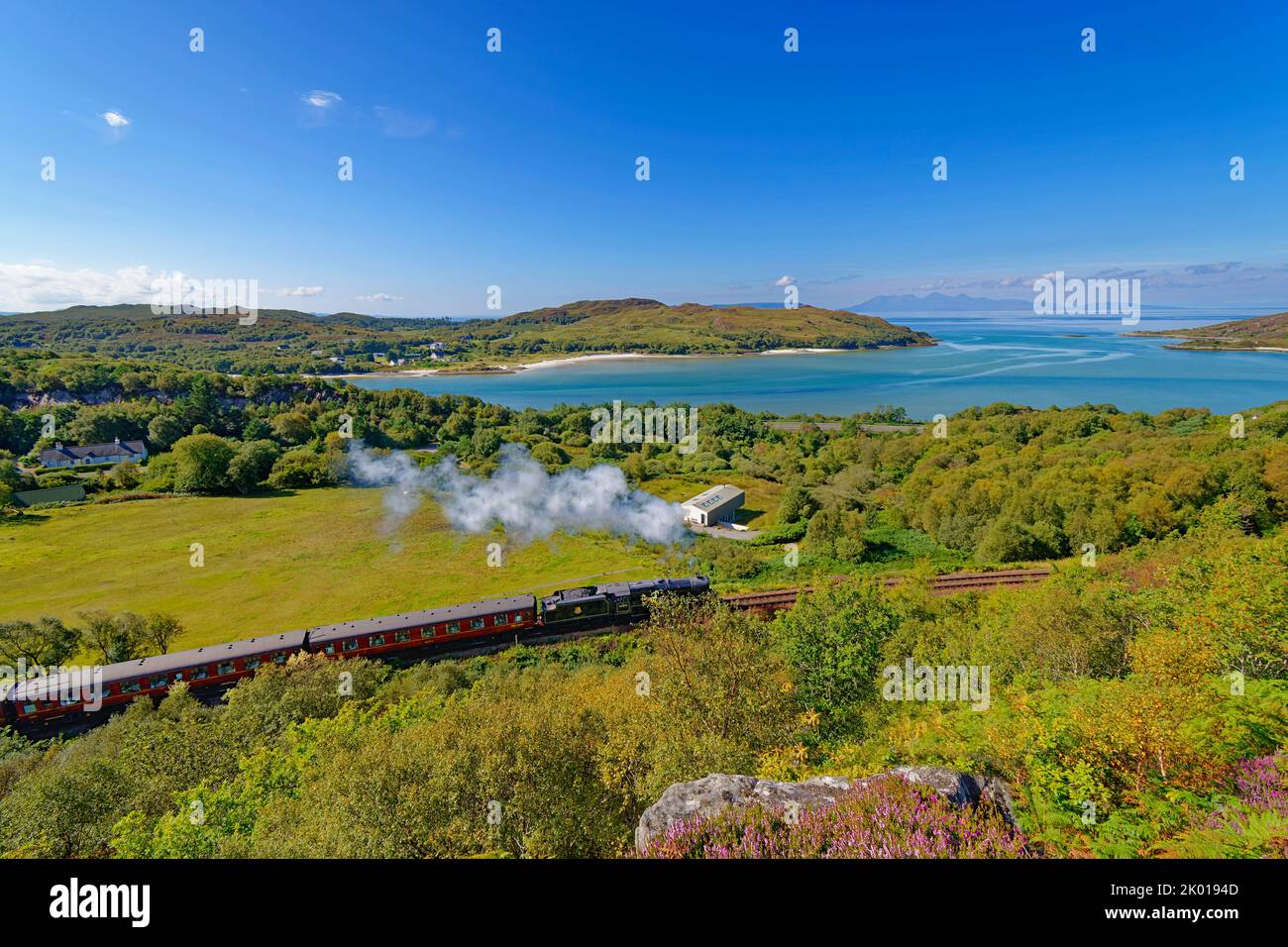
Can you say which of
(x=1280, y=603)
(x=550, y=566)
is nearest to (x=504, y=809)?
(x=1280, y=603)

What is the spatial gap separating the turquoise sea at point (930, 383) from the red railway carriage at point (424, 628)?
9304cm

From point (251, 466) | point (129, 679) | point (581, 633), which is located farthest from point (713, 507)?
point (251, 466)

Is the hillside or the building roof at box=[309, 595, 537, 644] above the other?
the hillside

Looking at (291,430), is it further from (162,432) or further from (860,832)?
(860,832)

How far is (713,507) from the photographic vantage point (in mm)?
47750

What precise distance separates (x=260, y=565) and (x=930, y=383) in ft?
499

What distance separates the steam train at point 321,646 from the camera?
22281 millimetres

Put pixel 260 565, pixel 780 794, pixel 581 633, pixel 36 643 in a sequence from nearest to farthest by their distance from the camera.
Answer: pixel 780 794 → pixel 36 643 → pixel 581 633 → pixel 260 565

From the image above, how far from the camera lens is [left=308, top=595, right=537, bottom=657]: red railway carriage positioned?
2600 centimetres

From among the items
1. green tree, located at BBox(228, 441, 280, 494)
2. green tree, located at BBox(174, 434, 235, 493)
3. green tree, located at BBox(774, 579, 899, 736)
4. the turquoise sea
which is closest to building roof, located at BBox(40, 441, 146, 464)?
green tree, located at BBox(174, 434, 235, 493)

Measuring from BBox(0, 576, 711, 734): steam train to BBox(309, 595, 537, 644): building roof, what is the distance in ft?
0.16

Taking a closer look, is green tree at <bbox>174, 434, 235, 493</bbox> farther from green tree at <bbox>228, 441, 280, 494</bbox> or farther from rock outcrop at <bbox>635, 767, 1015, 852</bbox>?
rock outcrop at <bbox>635, 767, 1015, 852</bbox>

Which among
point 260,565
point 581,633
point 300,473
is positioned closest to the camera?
point 581,633
